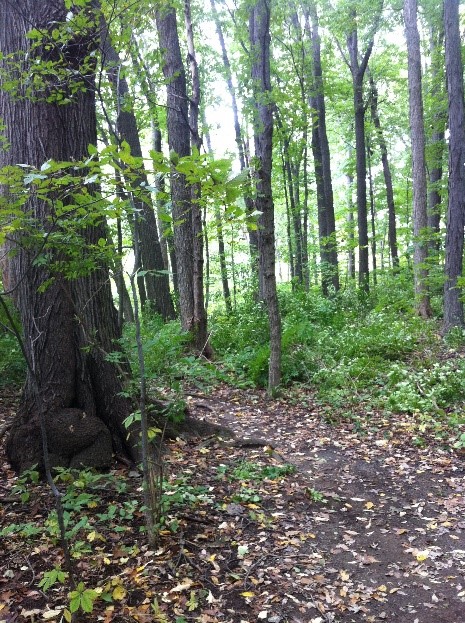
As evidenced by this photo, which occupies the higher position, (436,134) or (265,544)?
(436,134)

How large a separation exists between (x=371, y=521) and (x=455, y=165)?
8.09 metres

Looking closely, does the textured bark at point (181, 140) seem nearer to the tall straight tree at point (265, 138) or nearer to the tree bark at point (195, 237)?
the tree bark at point (195, 237)

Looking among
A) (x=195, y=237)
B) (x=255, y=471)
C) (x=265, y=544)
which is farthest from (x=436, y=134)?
(x=265, y=544)

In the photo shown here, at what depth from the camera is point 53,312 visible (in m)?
Answer: 3.81

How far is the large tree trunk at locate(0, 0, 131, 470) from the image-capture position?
12.2ft

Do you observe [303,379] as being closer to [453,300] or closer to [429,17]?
[453,300]

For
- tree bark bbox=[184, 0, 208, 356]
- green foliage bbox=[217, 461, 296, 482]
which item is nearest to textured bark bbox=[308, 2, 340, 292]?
tree bark bbox=[184, 0, 208, 356]

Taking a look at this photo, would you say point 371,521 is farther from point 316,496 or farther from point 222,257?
point 222,257

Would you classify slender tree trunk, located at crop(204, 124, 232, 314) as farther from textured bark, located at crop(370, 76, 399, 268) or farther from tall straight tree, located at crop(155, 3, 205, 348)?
textured bark, located at crop(370, 76, 399, 268)

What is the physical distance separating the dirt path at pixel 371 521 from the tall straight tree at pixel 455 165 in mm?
4436

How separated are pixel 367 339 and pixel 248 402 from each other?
9.63ft

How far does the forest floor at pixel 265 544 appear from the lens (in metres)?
2.75

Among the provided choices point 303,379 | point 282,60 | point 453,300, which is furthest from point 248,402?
point 282,60

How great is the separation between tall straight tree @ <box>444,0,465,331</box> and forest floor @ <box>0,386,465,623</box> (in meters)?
5.09
